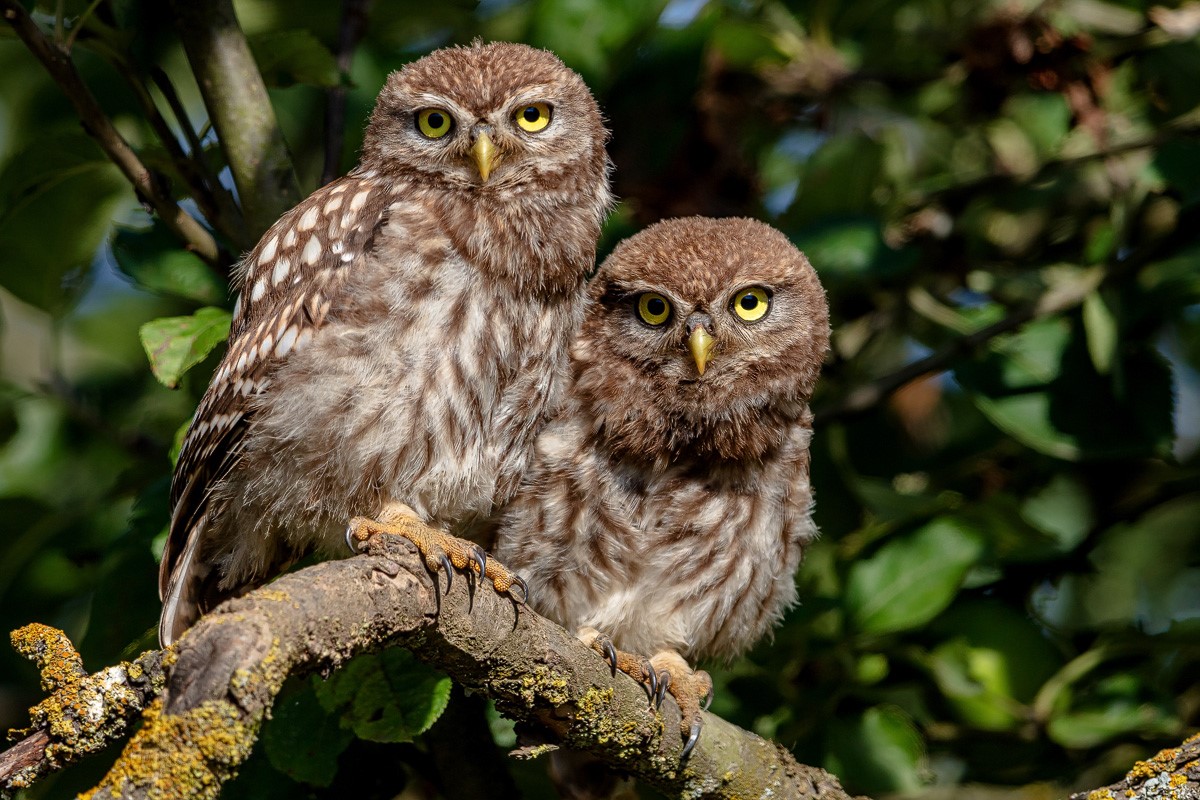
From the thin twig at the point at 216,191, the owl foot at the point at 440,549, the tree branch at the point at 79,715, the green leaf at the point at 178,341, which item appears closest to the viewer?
the tree branch at the point at 79,715

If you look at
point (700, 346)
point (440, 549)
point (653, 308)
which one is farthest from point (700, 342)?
point (440, 549)

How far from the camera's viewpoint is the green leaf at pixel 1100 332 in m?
3.82

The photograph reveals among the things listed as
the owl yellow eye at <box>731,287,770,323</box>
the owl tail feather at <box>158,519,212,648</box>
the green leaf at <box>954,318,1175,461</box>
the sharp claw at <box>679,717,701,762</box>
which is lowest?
the sharp claw at <box>679,717,701,762</box>

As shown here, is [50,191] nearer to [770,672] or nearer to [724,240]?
[724,240]

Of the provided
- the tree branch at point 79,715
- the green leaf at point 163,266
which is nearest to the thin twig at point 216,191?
the green leaf at point 163,266

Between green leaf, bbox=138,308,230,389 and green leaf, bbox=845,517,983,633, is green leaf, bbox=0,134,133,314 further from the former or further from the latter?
green leaf, bbox=845,517,983,633

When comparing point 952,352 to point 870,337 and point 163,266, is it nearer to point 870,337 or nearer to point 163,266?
point 870,337

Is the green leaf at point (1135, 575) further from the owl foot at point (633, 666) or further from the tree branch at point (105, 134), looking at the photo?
the tree branch at point (105, 134)

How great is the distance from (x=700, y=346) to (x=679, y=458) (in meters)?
0.34

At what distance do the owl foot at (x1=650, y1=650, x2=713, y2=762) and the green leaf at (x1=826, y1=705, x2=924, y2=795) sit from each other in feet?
1.54

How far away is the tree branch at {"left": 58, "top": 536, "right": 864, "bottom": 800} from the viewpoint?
1.77m

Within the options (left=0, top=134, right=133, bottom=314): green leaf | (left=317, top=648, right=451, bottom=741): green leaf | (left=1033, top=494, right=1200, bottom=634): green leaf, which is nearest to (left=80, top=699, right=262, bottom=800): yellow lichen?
(left=317, top=648, right=451, bottom=741): green leaf

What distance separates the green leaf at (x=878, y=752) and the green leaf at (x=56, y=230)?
2.73 m

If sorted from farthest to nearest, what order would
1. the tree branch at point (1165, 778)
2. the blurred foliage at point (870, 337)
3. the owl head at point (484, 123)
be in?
the blurred foliage at point (870, 337) < the owl head at point (484, 123) < the tree branch at point (1165, 778)
